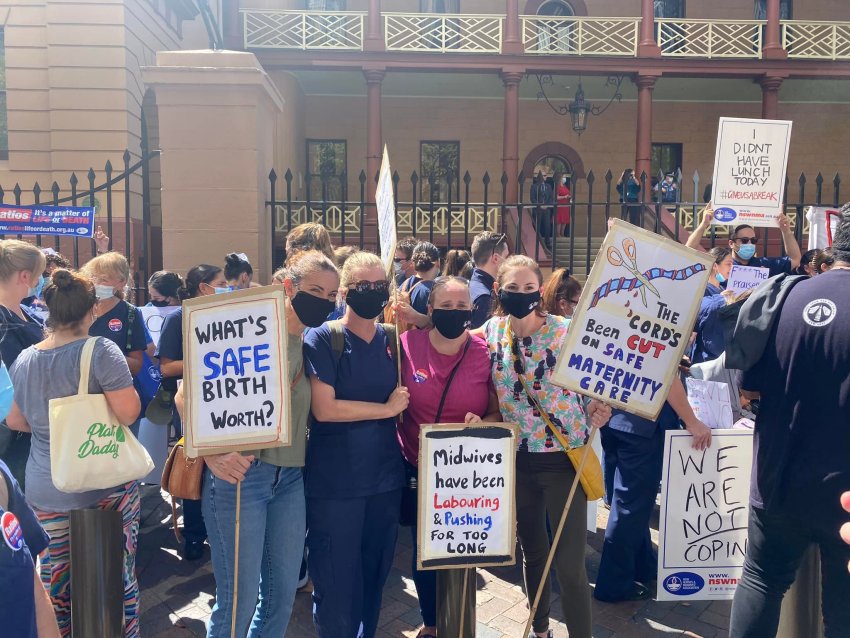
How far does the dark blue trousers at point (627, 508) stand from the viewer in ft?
12.3

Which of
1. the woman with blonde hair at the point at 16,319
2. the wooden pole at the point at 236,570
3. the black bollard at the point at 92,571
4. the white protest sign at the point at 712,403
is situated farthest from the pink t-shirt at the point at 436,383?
the woman with blonde hair at the point at 16,319

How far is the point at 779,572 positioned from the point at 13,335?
372 centimetres

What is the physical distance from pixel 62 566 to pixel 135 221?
12019mm

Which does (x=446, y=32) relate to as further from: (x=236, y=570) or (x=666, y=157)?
(x=236, y=570)

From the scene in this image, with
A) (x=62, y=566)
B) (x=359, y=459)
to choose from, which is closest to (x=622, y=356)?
(x=359, y=459)

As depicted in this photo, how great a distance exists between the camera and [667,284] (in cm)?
288

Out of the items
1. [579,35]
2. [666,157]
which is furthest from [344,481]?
[666,157]

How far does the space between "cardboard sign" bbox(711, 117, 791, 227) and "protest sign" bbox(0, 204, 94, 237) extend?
5.90 m

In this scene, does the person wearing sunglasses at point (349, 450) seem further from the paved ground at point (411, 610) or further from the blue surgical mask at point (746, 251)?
the blue surgical mask at point (746, 251)

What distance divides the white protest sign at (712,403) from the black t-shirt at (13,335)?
3.71 metres

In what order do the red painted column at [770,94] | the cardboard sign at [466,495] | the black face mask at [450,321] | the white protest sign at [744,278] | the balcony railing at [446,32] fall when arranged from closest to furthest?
1. the cardboard sign at [466,495]
2. the black face mask at [450,321]
3. the white protest sign at [744,278]
4. the balcony railing at [446,32]
5. the red painted column at [770,94]

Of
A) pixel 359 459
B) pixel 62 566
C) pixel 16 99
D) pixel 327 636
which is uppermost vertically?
pixel 16 99

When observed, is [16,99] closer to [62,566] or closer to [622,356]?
[62,566]

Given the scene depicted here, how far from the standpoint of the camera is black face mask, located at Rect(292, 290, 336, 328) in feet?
9.34
